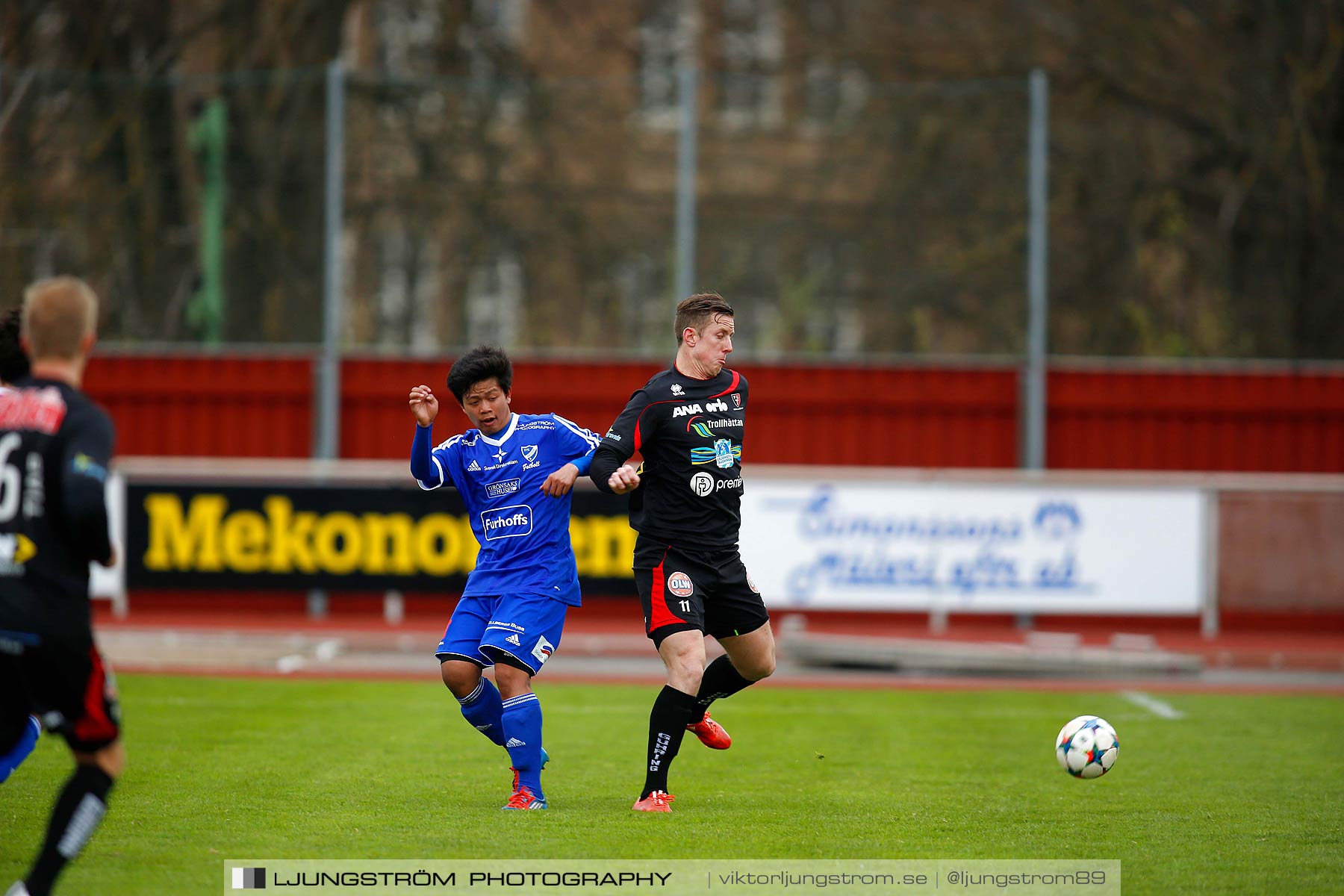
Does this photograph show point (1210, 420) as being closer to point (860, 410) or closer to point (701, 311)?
point (860, 410)

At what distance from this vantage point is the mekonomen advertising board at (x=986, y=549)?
16.0 meters

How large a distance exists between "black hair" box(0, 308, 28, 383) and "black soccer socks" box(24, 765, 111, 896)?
6.02ft

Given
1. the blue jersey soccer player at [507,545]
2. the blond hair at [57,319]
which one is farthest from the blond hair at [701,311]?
the blond hair at [57,319]

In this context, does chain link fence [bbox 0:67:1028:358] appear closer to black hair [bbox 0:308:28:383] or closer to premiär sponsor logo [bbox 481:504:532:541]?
premiär sponsor logo [bbox 481:504:532:541]

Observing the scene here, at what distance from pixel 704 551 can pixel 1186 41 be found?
686 inches

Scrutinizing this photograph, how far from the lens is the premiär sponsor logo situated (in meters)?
7.02

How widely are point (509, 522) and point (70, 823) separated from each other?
2.66 m

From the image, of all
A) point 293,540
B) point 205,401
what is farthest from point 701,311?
point 205,401

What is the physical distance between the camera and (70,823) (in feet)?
15.7

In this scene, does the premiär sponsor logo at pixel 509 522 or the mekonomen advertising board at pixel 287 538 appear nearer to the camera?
the premiär sponsor logo at pixel 509 522

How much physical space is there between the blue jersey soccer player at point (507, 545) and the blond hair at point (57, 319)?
77.0 inches

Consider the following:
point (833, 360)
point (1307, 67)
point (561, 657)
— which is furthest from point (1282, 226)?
point (561, 657)

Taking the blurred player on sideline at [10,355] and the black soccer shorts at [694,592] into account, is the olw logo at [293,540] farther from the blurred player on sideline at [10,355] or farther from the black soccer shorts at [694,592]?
the blurred player on sideline at [10,355]

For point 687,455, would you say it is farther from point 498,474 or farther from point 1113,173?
point 1113,173
